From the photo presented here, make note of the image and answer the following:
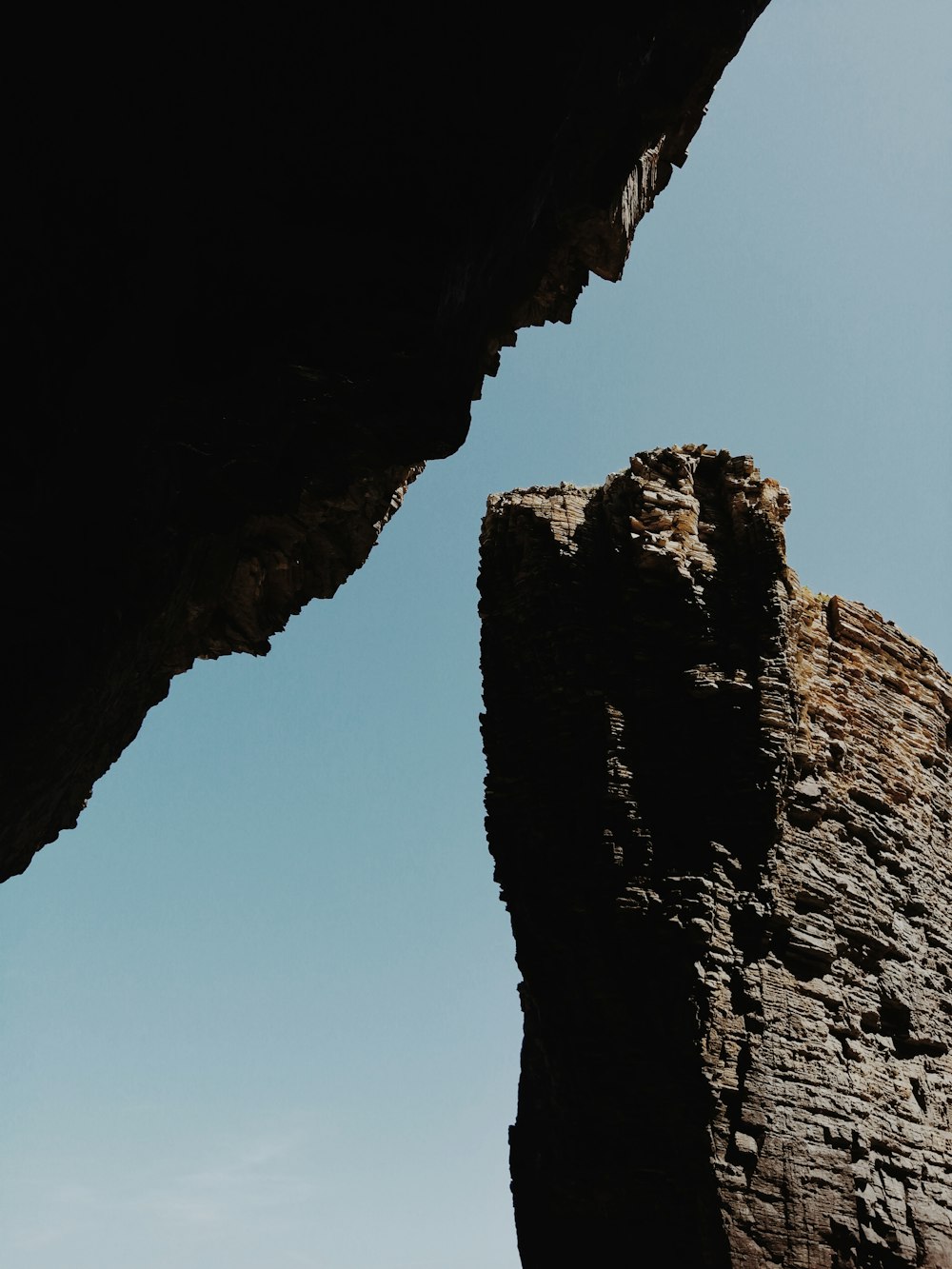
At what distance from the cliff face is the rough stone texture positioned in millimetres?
5012

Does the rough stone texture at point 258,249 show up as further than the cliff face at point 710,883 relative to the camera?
No

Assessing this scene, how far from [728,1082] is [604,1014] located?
114cm

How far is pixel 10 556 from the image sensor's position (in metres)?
3.21

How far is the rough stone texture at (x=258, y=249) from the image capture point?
12.1ft

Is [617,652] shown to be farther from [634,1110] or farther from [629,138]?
[629,138]

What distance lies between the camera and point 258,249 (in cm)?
430

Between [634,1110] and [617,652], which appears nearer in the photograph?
[634,1110]

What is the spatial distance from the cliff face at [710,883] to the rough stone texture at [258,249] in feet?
16.4

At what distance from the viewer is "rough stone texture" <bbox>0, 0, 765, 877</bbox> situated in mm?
3676

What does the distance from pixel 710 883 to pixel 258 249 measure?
6009mm

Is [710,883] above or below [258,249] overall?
below

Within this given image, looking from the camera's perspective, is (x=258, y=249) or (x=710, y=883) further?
(x=710, y=883)

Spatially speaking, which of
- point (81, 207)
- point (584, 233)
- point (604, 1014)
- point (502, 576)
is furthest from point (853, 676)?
point (81, 207)

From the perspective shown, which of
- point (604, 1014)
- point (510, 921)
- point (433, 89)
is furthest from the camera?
point (510, 921)
